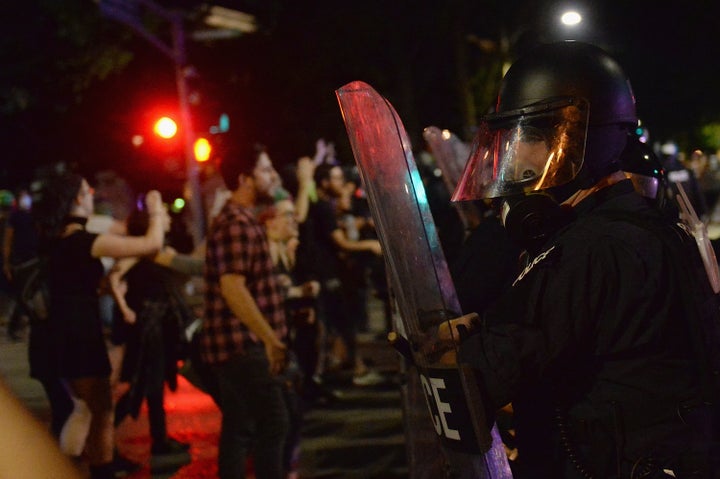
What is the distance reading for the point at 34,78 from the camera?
1193 inches

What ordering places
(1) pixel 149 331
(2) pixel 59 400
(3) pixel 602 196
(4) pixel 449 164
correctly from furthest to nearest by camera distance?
1. (1) pixel 149 331
2. (2) pixel 59 400
3. (4) pixel 449 164
4. (3) pixel 602 196

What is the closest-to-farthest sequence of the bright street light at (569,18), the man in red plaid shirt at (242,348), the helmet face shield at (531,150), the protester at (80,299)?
the helmet face shield at (531,150)
the man in red plaid shirt at (242,348)
the protester at (80,299)
the bright street light at (569,18)

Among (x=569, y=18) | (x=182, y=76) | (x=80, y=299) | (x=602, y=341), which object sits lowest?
(x=602, y=341)

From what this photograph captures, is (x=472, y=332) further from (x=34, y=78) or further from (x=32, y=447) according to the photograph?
(x=34, y=78)

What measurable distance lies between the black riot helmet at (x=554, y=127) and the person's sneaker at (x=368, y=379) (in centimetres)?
730

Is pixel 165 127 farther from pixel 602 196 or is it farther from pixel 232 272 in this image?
pixel 602 196

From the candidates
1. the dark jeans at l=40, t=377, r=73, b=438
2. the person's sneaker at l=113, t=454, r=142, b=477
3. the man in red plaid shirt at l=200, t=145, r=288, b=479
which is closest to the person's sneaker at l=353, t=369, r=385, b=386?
the person's sneaker at l=113, t=454, r=142, b=477

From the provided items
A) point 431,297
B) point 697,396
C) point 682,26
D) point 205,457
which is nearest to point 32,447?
point 431,297

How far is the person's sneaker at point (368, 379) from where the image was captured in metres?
9.79

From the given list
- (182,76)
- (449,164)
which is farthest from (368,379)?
(182,76)

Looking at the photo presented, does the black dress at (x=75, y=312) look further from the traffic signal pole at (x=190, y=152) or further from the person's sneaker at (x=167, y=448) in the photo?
the traffic signal pole at (x=190, y=152)

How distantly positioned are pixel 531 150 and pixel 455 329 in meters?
0.54

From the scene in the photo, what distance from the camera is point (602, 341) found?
229 centimetres

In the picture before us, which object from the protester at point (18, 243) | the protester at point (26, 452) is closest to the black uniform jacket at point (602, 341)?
the protester at point (26, 452)
